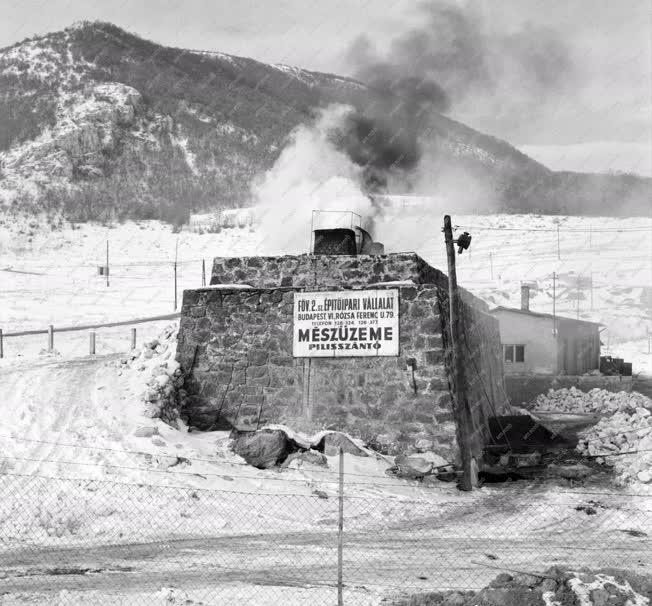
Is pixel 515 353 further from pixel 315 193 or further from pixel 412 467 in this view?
pixel 412 467

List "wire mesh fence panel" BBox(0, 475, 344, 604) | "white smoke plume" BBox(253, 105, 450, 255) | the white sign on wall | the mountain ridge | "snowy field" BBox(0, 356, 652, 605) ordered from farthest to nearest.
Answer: the mountain ridge
"white smoke plume" BBox(253, 105, 450, 255)
the white sign on wall
"snowy field" BBox(0, 356, 652, 605)
"wire mesh fence panel" BBox(0, 475, 344, 604)

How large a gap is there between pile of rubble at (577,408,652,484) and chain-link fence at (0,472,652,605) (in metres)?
1.56

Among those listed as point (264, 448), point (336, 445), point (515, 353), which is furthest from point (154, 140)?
point (264, 448)

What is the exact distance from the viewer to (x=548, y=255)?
77062mm

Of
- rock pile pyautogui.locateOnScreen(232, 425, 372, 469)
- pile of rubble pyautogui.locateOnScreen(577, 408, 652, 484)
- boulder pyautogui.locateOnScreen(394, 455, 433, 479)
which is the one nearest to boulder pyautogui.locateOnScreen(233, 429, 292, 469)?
rock pile pyautogui.locateOnScreen(232, 425, 372, 469)

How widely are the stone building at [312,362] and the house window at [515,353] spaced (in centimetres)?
2414

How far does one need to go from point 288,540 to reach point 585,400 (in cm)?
2392

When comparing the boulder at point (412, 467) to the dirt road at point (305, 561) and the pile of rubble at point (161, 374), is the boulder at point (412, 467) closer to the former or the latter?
the dirt road at point (305, 561)

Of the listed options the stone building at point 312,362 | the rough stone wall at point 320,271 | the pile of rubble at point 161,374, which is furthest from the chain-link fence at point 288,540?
the rough stone wall at point 320,271

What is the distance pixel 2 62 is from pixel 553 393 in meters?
131

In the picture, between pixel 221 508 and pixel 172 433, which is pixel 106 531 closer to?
pixel 221 508

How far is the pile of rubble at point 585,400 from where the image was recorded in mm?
29203

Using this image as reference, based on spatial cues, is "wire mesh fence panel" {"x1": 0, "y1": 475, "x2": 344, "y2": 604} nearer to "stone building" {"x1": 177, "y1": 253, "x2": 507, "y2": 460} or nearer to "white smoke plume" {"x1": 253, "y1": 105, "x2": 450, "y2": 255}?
"stone building" {"x1": 177, "y1": 253, "x2": 507, "y2": 460}

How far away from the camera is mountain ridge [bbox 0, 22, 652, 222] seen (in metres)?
98.8
